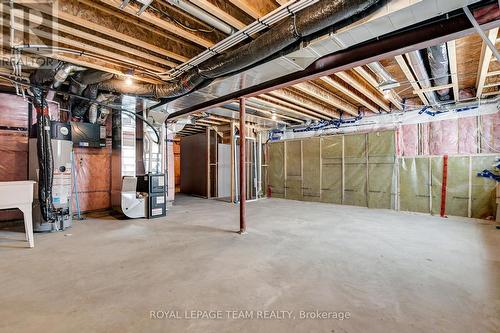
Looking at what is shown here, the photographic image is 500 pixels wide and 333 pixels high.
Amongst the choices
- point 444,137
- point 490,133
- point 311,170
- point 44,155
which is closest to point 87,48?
point 44,155

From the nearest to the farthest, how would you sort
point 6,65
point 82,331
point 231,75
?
1. point 82,331
2. point 231,75
3. point 6,65

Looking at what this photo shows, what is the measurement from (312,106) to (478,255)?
351cm

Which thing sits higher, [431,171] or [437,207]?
[431,171]

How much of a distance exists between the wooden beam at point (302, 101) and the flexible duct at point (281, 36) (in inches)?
64.1

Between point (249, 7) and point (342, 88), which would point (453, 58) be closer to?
point (342, 88)

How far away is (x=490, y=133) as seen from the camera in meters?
4.43

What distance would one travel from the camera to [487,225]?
3.96 metres

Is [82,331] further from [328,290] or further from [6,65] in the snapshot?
[6,65]

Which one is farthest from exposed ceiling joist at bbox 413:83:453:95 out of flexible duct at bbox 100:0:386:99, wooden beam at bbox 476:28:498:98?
flexible duct at bbox 100:0:386:99

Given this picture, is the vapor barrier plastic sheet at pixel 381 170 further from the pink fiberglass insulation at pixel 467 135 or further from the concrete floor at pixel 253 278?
the concrete floor at pixel 253 278

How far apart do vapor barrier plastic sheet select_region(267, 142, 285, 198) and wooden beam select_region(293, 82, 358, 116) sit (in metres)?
2.41

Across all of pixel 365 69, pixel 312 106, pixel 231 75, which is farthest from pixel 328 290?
pixel 312 106

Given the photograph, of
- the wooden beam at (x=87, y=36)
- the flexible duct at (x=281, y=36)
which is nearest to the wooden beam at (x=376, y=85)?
the flexible duct at (x=281, y=36)

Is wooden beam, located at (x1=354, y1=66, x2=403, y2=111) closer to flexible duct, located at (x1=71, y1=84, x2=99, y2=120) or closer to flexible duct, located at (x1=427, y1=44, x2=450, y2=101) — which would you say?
flexible duct, located at (x1=427, y1=44, x2=450, y2=101)
